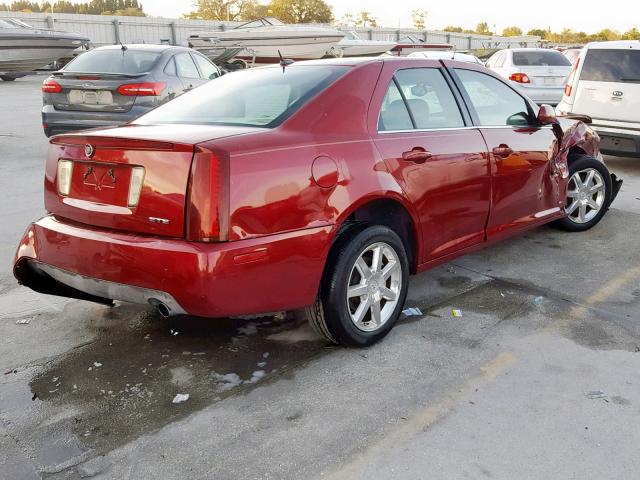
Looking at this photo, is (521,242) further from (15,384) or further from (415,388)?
(15,384)

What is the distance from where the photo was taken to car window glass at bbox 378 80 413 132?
365 centimetres

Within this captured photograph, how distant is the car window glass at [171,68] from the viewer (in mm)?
9287

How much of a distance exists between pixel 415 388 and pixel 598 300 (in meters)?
1.83

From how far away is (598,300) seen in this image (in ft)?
13.9

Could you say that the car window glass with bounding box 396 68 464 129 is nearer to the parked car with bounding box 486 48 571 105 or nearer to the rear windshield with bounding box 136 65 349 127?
the rear windshield with bounding box 136 65 349 127

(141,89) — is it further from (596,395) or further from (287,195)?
(596,395)

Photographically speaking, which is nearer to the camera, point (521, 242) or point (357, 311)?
point (357, 311)

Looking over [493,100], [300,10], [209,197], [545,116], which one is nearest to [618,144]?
[545,116]

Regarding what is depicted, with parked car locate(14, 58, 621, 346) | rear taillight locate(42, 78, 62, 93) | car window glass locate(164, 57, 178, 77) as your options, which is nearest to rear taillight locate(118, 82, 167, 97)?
car window glass locate(164, 57, 178, 77)

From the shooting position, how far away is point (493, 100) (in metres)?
4.62

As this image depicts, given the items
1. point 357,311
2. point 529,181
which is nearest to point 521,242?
point 529,181

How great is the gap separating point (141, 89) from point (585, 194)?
5.80m

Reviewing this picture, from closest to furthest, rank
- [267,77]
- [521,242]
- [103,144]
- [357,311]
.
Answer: [103,144] < [357,311] < [267,77] < [521,242]

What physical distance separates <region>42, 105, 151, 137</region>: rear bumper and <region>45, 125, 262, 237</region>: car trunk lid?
5300 mm
